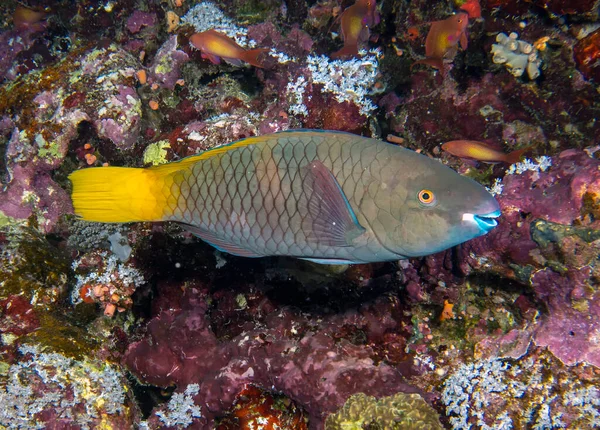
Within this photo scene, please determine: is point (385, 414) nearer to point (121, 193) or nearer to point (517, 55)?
point (121, 193)

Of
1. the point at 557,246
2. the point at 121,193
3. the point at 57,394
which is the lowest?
the point at 57,394

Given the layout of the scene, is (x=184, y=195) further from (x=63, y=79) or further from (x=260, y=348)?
(x=63, y=79)

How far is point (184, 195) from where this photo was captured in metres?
2.81

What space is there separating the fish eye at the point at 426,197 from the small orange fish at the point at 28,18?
7836 mm

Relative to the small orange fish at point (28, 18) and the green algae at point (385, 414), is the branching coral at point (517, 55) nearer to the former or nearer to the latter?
the green algae at point (385, 414)

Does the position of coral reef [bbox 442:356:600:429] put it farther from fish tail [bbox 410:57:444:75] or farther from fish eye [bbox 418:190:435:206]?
fish tail [bbox 410:57:444:75]

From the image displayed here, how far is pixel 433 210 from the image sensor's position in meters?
2.34

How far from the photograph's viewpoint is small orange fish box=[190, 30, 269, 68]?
495cm

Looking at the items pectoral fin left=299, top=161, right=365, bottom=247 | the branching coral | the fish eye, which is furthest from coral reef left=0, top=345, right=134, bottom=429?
the branching coral

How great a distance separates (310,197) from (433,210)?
2.58 feet

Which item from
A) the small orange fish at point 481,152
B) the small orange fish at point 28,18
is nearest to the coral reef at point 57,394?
the small orange fish at point 481,152

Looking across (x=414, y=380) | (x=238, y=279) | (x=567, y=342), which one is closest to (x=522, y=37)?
(x=567, y=342)

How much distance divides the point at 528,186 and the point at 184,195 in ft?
10.3

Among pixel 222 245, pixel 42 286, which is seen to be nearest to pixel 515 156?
pixel 222 245
